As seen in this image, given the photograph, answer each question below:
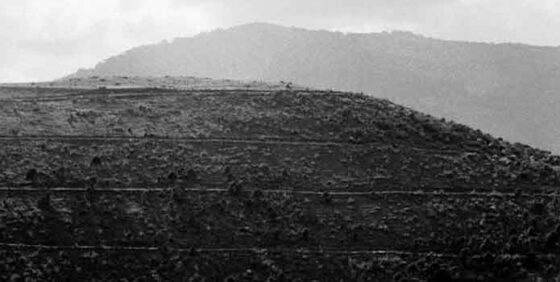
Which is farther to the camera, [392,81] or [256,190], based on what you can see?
[392,81]

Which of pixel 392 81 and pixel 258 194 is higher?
pixel 392 81

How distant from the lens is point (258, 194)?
188 ft

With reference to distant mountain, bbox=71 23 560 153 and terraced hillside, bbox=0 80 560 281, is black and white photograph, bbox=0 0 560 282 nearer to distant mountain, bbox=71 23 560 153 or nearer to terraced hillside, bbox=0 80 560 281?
terraced hillside, bbox=0 80 560 281

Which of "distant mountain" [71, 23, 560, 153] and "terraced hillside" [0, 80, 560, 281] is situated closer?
"terraced hillside" [0, 80, 560, 281]

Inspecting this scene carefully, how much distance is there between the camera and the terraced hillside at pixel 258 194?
49594 millimetres

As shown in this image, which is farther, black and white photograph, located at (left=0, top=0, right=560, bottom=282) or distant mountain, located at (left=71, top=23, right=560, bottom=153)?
distant mountain, located at (left=71, top=23, right=560, bottom=153)

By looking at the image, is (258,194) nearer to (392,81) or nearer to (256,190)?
(256,190)

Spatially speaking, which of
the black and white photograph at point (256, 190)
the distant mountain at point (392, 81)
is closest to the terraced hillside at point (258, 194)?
the black and white photograph at point (256, 190)

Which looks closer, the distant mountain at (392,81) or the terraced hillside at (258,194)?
the terraced hillside at (258,194)

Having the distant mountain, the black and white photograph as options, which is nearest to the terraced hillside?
the black and white photograph

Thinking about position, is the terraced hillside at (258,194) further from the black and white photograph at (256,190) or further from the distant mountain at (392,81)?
the distant mountain at (392,81)

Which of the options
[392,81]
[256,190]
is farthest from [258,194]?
[392,81]

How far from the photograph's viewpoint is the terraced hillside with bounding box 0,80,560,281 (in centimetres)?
4959

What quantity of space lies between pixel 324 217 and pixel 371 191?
5564 millimetres
